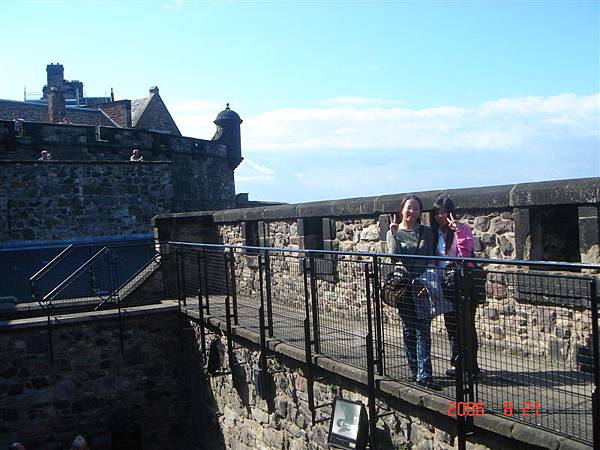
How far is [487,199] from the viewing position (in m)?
5.89

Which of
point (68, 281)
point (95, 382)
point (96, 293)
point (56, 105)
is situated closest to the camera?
point (95, 382)

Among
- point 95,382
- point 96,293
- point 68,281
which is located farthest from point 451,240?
point 96,293

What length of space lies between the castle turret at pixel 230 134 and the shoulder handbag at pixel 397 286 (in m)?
22.0

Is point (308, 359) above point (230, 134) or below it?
below

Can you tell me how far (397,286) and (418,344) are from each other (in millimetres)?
496

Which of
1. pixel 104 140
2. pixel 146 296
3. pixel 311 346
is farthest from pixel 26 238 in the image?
pixel 311 346

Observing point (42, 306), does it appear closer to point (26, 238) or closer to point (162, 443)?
point (162, 443)

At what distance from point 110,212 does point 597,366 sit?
53.7ft

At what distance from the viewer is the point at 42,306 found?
9820mm

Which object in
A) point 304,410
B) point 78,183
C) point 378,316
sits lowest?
point 304,410

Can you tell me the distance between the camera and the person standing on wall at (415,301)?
4.81 meters

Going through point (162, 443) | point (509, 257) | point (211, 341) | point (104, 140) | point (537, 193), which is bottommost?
point (162, 443)

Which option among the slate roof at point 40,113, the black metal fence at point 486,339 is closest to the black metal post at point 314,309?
the black metal fence at point 486,339

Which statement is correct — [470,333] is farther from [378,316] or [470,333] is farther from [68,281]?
[68,281]
